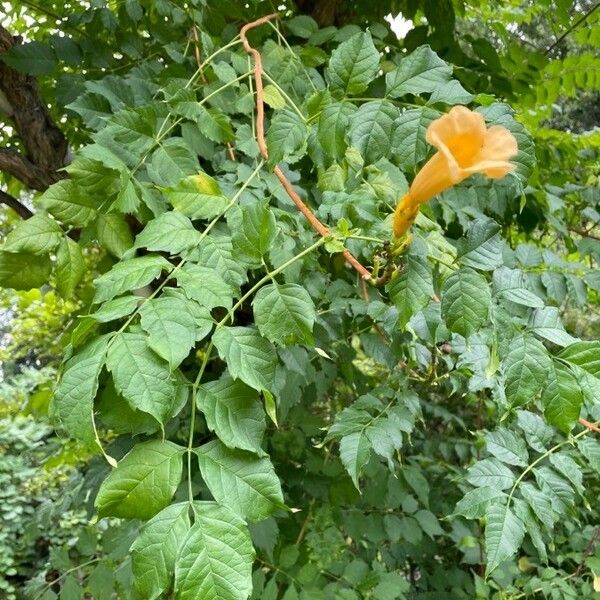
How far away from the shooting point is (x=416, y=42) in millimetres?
1860

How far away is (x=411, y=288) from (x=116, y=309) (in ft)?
1.24

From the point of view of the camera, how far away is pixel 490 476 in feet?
3.86

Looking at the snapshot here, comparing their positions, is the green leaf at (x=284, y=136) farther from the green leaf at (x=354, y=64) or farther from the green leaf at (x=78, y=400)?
the green leaf at (x=78, y=400)

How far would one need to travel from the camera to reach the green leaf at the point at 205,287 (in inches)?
29.8

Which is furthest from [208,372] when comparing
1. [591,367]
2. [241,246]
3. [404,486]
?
[591,367]

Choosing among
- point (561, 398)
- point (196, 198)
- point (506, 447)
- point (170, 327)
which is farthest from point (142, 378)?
point (506, 447)

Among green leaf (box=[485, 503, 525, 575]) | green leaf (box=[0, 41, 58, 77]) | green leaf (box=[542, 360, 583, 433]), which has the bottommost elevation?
green leaf (box=[485, 503, 525, 575])

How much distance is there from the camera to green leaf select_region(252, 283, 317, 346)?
780mm

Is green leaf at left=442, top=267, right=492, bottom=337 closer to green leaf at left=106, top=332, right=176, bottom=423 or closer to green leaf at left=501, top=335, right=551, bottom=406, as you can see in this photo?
green leaf at left=501, top=335, right=551, bottom=406

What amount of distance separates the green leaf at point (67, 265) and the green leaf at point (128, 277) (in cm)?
28

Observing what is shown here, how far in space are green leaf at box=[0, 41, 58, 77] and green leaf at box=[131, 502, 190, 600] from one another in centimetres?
114

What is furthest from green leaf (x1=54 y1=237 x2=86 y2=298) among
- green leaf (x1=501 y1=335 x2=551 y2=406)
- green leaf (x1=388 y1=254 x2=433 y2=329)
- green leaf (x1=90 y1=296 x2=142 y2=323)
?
green leaf (x1=501 y1=335 x2=551 y2=406)

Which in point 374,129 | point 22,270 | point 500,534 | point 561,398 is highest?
point 22,270

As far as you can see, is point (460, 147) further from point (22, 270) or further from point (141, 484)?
point (22, 270)
